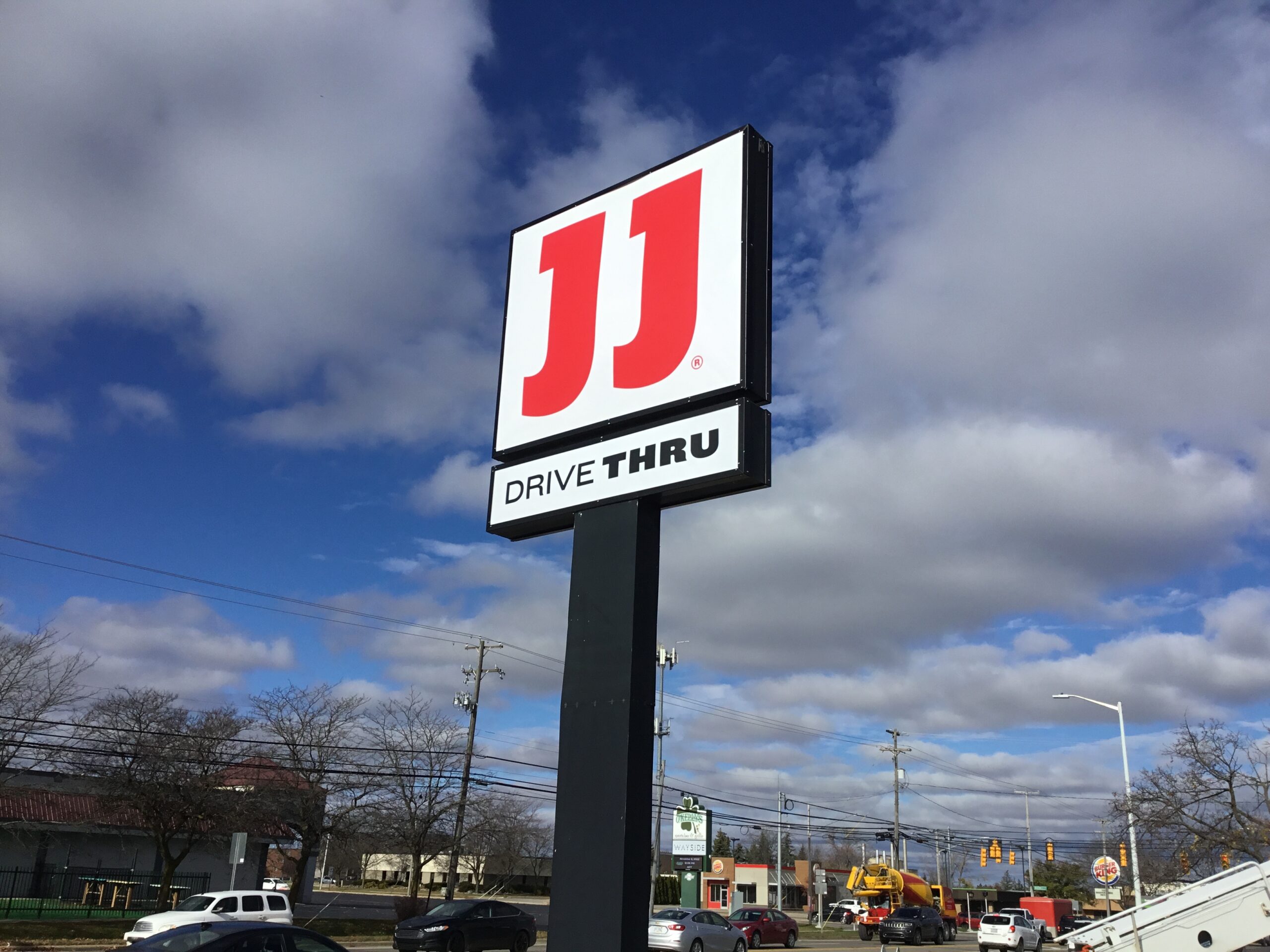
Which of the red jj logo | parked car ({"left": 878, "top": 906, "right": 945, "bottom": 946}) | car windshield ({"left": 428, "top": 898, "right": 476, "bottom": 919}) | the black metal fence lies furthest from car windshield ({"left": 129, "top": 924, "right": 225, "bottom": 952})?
parked car ({"left": 878, "top": 906, "right": 945, "bottom": 946})

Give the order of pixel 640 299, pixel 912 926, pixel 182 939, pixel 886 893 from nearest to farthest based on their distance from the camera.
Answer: pixel 640 299 → pixel 182 939 → pixel 912 926 → pixel 886 893

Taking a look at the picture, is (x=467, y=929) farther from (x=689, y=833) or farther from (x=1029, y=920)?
(x=1029, y=920)

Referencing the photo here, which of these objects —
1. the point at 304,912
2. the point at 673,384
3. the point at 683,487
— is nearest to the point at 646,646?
the point at 683,487

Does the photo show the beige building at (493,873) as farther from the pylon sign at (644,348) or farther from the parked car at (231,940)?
the pylon sign at (644,348)

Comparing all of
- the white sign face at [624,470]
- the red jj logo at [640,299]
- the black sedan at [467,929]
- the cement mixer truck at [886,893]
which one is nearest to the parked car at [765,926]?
the cement mixer truck at [886,893]

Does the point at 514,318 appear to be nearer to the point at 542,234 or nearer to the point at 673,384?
the point at 542,234

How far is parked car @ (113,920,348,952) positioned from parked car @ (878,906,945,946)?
33015 millimetres

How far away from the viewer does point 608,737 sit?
7.72 meters

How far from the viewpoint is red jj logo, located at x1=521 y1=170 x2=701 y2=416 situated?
8.95 m

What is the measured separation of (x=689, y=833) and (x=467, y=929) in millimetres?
18080

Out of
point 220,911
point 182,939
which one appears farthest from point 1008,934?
point 182,939

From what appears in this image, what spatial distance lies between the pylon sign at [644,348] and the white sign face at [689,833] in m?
34.3

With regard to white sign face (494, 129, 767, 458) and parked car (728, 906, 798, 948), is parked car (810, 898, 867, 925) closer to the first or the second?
parked car (728, 906, 798, 948)

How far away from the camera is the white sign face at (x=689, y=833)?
4050 centimetres
